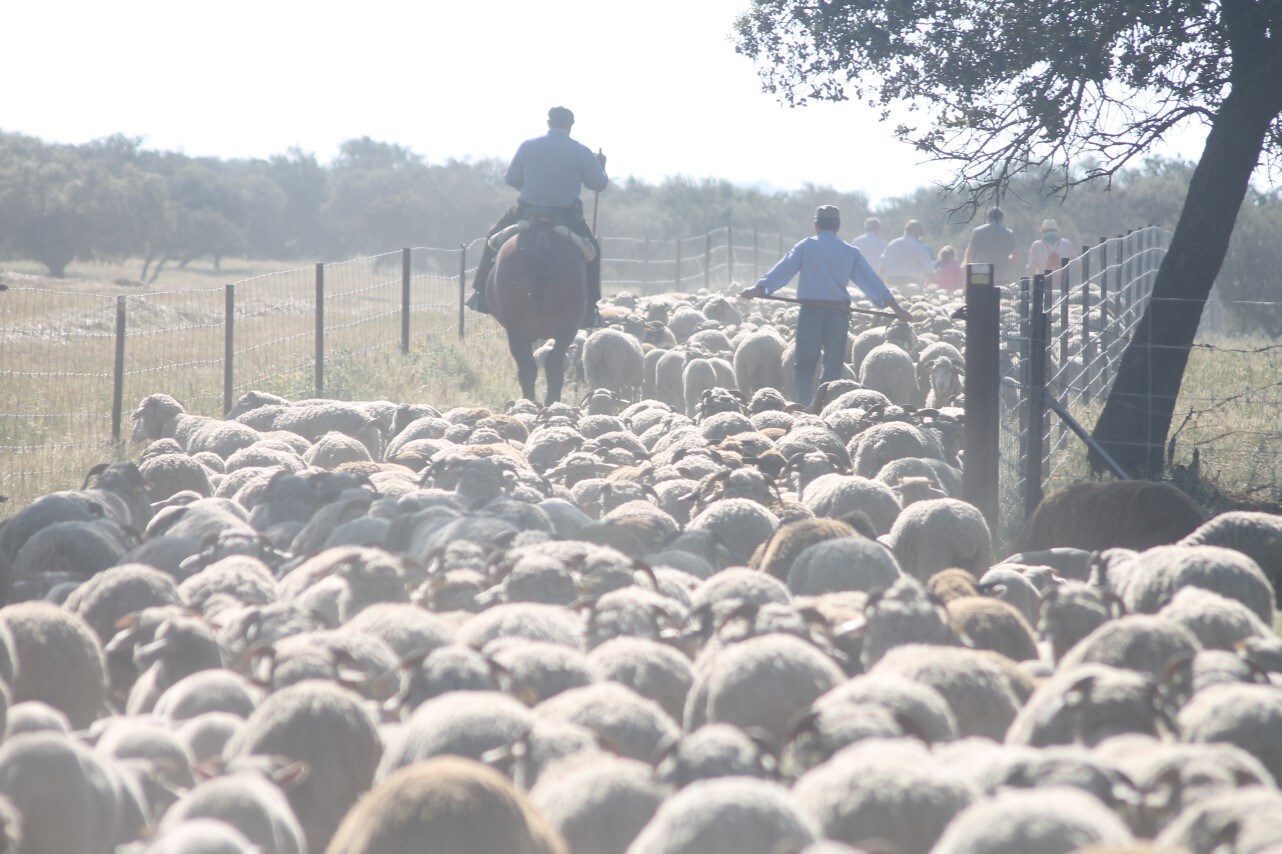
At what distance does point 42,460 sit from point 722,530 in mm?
6614

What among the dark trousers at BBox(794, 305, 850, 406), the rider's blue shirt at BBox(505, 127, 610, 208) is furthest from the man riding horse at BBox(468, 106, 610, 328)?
the dark trousers at BBox(794, 305, 850, 406)

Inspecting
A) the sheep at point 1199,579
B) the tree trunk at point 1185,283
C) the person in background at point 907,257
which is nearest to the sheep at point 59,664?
the sheep at point 1199,579

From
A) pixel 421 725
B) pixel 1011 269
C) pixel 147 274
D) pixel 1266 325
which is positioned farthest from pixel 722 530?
pixel 147 274

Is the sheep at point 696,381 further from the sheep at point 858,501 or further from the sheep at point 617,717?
the sheep at point 617,717

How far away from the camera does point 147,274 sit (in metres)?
55.7

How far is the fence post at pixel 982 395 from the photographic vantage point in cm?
909

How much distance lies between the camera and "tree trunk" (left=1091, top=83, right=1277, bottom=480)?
10570 millimetres

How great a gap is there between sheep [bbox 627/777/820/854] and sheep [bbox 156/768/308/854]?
0.89 metres

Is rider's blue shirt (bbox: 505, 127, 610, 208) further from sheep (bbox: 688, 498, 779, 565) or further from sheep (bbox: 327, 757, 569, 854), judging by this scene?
sheep (bbox: 327, 757, 569, 854)

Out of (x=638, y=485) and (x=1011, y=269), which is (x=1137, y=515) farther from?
(x=1011, y=269)

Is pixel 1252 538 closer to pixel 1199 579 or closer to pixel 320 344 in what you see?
pixel 1199 579

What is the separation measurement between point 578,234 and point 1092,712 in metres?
10.5

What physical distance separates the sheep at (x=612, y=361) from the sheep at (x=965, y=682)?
10.3 meters

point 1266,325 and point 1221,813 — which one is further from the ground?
point 1266,325
